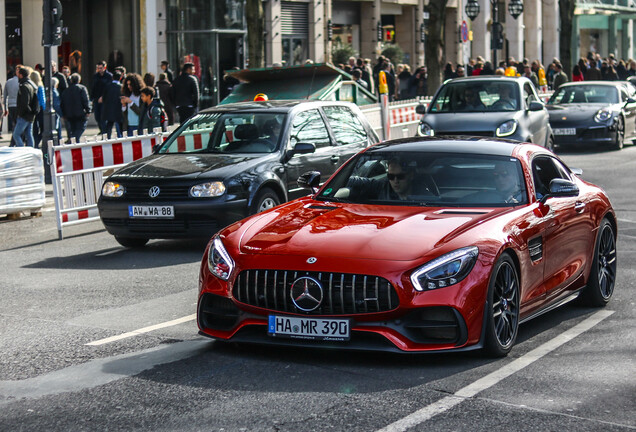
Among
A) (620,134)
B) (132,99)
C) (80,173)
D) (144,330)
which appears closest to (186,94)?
(132,99)

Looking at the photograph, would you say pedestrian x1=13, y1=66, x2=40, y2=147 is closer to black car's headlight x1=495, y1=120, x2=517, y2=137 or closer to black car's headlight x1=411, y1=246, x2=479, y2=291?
black car's headlight x1=495, y1=120, x2=517, y2=137

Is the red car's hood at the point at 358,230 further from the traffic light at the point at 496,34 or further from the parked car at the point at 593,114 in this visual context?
the traffic light at the point at 496,34

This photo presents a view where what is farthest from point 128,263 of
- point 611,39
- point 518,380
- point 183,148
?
point 611,39

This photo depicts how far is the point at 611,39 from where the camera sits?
7744 cm

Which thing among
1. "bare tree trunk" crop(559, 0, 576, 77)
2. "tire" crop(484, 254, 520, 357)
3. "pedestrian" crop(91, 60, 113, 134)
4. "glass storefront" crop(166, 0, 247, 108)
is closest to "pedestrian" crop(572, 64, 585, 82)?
"bare tree trunk" crop(559, 0, 576, 77)

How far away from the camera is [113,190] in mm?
12586

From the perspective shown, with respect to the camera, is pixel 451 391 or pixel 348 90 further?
pixel 348 90

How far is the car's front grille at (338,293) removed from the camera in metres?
6.76

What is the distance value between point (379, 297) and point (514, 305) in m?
1.04

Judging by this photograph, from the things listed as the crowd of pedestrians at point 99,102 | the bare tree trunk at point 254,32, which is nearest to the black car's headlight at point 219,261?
the crowd of pedestrians at point 99,102

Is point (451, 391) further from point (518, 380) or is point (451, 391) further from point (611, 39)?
point (611, 39)

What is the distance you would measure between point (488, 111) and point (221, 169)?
942 centimetres

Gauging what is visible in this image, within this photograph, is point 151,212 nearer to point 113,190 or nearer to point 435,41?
point 113,190

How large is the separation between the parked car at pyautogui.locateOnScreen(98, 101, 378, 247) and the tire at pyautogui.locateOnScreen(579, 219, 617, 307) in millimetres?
4242
